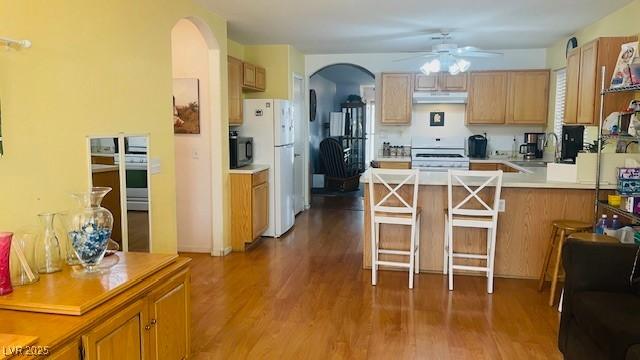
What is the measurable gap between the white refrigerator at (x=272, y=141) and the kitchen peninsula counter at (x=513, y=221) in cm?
166

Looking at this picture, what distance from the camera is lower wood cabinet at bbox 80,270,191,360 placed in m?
1.90

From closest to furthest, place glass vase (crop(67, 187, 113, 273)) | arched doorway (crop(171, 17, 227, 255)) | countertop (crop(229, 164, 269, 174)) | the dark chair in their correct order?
glass vase (crop(67, 187, 113, 273)), arched doorway (crop(171, 17, 227, 255)), countertop (crop(229, 164, 269, 174)), the dark chair

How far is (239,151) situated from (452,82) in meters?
3.32

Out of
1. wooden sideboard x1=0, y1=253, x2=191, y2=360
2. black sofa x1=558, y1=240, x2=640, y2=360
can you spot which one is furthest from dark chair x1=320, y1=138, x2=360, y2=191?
wooden sideboard x1=0, y1=253, x2=191, y2=360

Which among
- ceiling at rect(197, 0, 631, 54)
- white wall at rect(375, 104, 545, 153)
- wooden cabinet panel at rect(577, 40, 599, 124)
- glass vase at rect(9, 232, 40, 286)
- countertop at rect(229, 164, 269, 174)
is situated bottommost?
glass vase at rect(9, 232, 40, 286)

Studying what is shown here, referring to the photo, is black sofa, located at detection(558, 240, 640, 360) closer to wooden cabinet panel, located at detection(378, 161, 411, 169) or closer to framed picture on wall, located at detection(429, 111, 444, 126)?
wooden cabinet panel, located at detection(378, 161, 411, 169)

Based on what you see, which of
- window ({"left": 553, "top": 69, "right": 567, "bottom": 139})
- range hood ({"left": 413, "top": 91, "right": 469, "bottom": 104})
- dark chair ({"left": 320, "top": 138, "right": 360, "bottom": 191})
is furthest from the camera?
dark chair ({"left": 320, "top": 138, "right": 360, "bottom": 191})

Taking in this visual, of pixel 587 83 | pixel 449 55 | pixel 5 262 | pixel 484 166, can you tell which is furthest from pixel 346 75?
pixel 5 262

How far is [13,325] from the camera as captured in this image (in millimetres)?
1766

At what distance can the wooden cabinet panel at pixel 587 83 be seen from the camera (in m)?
4.16

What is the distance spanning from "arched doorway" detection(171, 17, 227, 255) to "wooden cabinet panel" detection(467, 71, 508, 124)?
3.73 metres

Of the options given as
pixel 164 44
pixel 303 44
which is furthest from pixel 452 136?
pixel 164 44

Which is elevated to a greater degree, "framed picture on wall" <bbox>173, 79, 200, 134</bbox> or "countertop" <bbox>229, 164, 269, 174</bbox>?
"framed picture on wall" <bbox>173, 79, 200, 134</bbox>

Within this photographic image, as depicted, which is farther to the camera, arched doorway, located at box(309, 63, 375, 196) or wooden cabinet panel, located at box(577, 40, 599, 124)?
arched doorway, located at box(309, 63, 375, 196)
